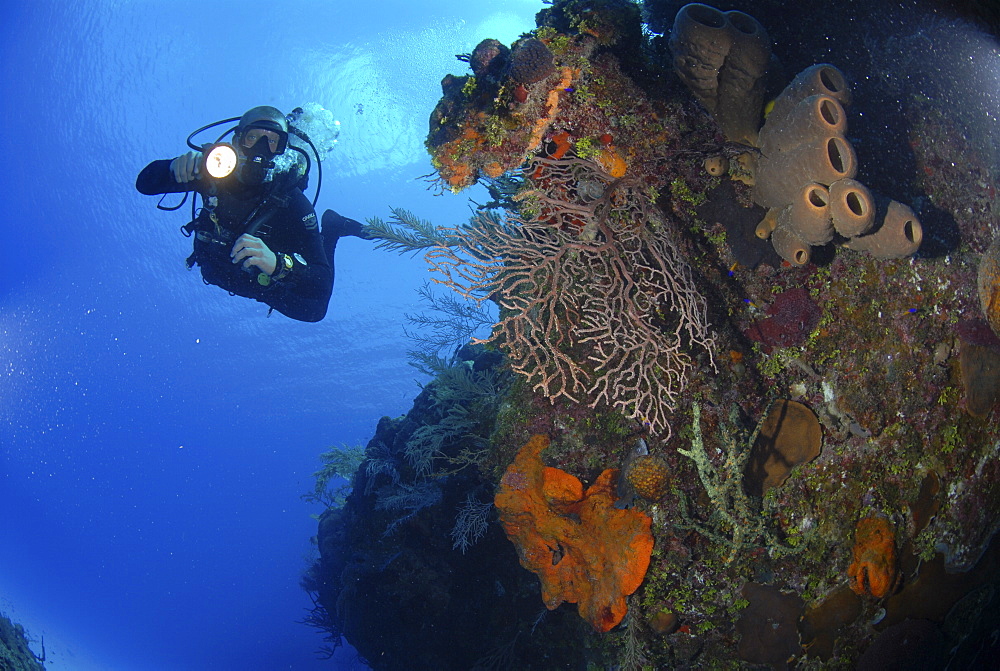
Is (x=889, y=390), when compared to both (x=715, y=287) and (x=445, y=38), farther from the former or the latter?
(x=445, y=38)

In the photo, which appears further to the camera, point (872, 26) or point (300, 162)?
point (300, 162)

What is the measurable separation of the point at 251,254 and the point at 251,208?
0.78 m

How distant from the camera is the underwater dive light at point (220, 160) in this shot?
541 centimetres

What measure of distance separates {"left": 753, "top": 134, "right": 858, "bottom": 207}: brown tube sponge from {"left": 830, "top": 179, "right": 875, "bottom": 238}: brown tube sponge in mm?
→ 63

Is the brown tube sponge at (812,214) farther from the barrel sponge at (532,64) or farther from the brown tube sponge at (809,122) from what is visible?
the barrel sponge at (532,64)

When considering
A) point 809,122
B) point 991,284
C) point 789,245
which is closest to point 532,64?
point 809,122

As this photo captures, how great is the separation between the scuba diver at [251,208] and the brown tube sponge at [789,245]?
5.44m

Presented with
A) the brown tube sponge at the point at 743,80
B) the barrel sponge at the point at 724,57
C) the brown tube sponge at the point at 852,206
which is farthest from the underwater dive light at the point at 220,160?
the brown tube sponge at the point at 852,206

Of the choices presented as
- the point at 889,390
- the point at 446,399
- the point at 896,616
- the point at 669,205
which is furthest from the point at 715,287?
the point at 446,399

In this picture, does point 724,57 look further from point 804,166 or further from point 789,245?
point 789,245

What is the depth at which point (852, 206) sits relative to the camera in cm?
256

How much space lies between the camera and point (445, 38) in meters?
48.4

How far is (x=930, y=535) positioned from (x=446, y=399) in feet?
16.7

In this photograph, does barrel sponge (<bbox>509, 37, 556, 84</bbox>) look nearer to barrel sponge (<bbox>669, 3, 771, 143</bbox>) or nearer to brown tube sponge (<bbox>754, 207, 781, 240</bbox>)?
barrel sponge (<bbox>669, 3, 771, 143</bbox>)
